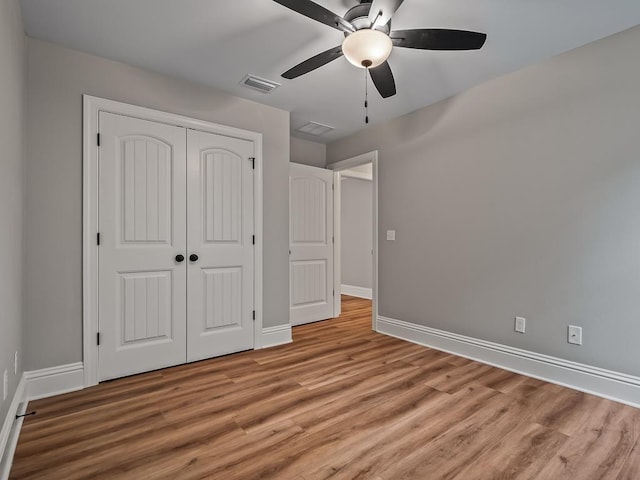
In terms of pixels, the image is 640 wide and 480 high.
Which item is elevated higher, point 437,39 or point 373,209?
point 437,39

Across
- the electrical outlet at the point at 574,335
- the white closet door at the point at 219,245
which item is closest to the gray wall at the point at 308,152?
the white closet door at the point at 219,245

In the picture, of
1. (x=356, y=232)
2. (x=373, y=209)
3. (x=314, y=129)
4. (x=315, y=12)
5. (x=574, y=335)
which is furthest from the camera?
(x=356, y=232)

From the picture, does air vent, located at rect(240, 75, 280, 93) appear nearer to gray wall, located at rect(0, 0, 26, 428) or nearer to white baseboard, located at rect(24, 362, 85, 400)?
gray wall, located at rect(0, 0, 26, 428)

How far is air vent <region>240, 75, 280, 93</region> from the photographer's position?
9.37 ft

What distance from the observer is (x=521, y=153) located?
2.72 m

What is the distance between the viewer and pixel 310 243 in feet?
14.4

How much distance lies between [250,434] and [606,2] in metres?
3.24

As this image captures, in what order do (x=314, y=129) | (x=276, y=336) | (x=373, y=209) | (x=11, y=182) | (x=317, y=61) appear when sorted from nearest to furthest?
(x=11, y=182)
(x=317, y=61)
(x=276, y=336)
(x=373, y=209)
(x=314, y=129)

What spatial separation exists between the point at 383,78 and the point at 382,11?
0.52m

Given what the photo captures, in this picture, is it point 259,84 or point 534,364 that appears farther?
point 259,84

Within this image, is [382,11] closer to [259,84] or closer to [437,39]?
[437,39]

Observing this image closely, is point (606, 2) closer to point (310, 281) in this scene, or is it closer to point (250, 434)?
point (250, 434)

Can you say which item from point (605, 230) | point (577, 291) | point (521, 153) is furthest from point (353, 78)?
point (577, 291)

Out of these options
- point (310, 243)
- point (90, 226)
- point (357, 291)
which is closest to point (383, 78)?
point (90, 226)
